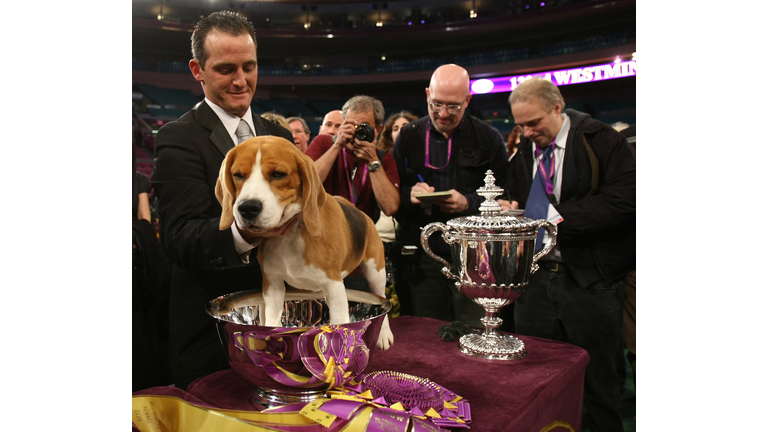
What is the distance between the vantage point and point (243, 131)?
1.09 m

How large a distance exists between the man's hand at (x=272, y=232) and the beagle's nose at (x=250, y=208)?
6 centimetres

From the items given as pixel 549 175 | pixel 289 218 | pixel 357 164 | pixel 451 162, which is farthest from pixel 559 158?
pixel 289 218

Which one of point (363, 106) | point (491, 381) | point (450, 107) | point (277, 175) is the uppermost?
point (450, 107)

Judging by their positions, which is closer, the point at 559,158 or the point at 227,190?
the point at 227,190

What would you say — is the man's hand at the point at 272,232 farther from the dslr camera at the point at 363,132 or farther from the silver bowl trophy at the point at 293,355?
the dslr camera at the point at 363,132

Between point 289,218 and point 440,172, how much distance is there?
1.37 metres

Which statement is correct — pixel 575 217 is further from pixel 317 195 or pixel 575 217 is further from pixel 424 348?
pixel 317 195

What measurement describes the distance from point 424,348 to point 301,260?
0.56m

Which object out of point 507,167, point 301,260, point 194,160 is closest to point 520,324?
point 507,167

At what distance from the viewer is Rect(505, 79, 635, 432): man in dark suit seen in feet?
6.30

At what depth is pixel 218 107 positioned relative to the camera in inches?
41.3

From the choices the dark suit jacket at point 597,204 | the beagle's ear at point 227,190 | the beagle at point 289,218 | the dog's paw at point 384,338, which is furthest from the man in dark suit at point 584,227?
the beagle's ear at point 227,190

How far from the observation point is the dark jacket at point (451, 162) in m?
2.13

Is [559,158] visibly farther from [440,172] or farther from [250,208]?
[250,208]
